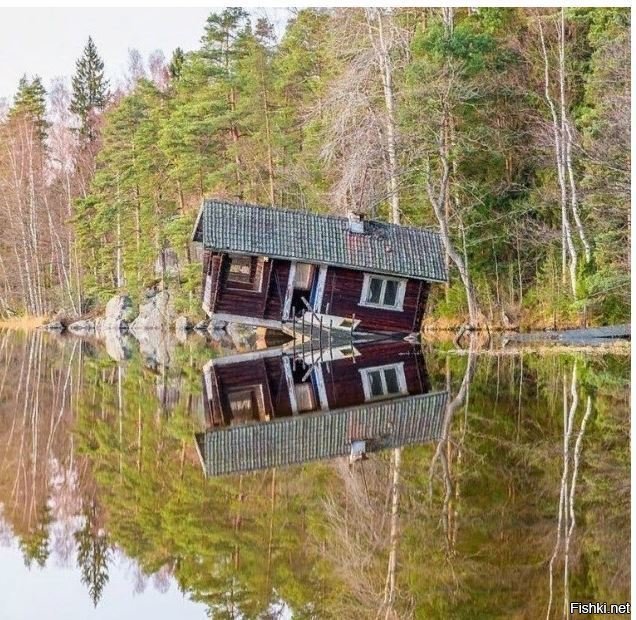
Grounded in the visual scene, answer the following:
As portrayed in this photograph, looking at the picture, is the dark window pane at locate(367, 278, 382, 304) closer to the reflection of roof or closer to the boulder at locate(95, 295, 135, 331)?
the reflection of roof

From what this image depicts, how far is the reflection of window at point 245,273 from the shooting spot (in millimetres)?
26641

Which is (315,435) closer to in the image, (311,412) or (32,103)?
(311,412)

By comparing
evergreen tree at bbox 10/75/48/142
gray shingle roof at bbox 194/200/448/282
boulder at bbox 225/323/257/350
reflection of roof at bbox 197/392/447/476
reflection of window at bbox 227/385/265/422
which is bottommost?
reflection of roof at bbox 197/392/447/476

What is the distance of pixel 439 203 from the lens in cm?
2761

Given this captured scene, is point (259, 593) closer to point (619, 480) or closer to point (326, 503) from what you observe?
point (326, 503)

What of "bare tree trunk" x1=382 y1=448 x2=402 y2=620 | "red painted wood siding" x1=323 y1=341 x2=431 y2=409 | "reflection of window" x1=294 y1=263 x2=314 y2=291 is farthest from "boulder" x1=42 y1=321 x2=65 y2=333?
"bare tree trunk" x1=382 y1=448 x2=402 y2=620

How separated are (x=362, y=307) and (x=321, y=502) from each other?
20121 mm

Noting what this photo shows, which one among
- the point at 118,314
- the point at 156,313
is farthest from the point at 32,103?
the point at 156,313

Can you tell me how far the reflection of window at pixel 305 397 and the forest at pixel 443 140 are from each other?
10247mm

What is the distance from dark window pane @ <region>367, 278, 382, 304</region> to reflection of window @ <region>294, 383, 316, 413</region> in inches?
505

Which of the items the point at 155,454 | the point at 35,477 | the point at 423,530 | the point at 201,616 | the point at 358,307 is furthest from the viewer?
the point at 358,307

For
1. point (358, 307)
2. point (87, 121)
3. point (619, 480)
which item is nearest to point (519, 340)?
point (358, 307)

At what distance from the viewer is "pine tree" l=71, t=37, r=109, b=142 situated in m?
59.4

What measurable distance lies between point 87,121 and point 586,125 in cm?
3819
